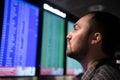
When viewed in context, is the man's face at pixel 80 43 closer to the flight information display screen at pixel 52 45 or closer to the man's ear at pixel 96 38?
the man's ear at pixel 96 38

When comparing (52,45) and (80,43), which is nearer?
(80,43)

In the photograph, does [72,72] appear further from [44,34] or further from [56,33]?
[44,34]

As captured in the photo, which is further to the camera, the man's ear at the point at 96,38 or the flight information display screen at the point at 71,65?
the flight information display screen at the point at 71,65

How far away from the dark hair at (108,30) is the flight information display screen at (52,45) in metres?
0.72

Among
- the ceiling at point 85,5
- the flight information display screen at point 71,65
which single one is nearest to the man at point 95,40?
the flight information display screen at point 71,65

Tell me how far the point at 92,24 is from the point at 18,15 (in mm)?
544

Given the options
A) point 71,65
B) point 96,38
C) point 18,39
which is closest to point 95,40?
point 96,38

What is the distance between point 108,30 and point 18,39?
611mm

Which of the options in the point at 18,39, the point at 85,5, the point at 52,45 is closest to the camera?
the point at 18,39

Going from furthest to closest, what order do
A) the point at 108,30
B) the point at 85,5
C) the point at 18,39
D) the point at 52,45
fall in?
the point at 85,5 < the point at 52,45 < the point at 18,39 < the point at 108,30

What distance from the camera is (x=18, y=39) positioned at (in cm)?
163

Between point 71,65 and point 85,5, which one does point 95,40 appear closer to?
point 71,65

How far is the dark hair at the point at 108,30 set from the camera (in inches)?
51.1

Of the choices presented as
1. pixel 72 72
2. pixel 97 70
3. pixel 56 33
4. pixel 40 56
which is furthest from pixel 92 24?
pixel 72 72
